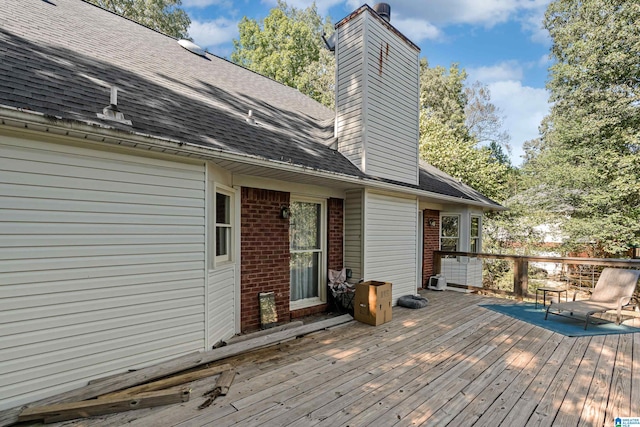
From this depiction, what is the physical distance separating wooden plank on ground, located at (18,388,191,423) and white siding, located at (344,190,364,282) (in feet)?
12.1

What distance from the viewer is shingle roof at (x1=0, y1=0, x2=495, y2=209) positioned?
9.63ft

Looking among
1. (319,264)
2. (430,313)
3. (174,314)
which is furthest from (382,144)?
(174,314)

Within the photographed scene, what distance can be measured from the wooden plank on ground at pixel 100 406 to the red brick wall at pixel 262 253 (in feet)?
6.15

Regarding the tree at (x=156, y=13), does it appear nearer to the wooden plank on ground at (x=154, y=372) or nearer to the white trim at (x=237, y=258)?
the white trim at (x=237, y=258)

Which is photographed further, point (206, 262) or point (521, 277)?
point (521, 277)

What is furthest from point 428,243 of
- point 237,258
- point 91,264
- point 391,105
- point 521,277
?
point 91,264

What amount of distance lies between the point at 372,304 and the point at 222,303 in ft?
7.77

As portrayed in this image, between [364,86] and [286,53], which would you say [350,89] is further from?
[286,53]

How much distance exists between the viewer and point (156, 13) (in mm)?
14227

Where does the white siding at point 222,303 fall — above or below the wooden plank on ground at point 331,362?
above

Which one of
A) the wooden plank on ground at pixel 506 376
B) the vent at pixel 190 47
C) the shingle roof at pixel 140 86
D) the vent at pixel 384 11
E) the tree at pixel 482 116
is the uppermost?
the tree at pixel 482 116

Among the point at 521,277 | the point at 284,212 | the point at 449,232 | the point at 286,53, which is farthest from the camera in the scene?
the point at 286,53

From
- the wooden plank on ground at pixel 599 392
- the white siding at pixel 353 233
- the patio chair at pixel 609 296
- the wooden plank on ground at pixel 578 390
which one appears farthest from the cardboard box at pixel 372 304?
the patio chair at pixel 609 296

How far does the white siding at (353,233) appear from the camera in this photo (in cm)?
576
